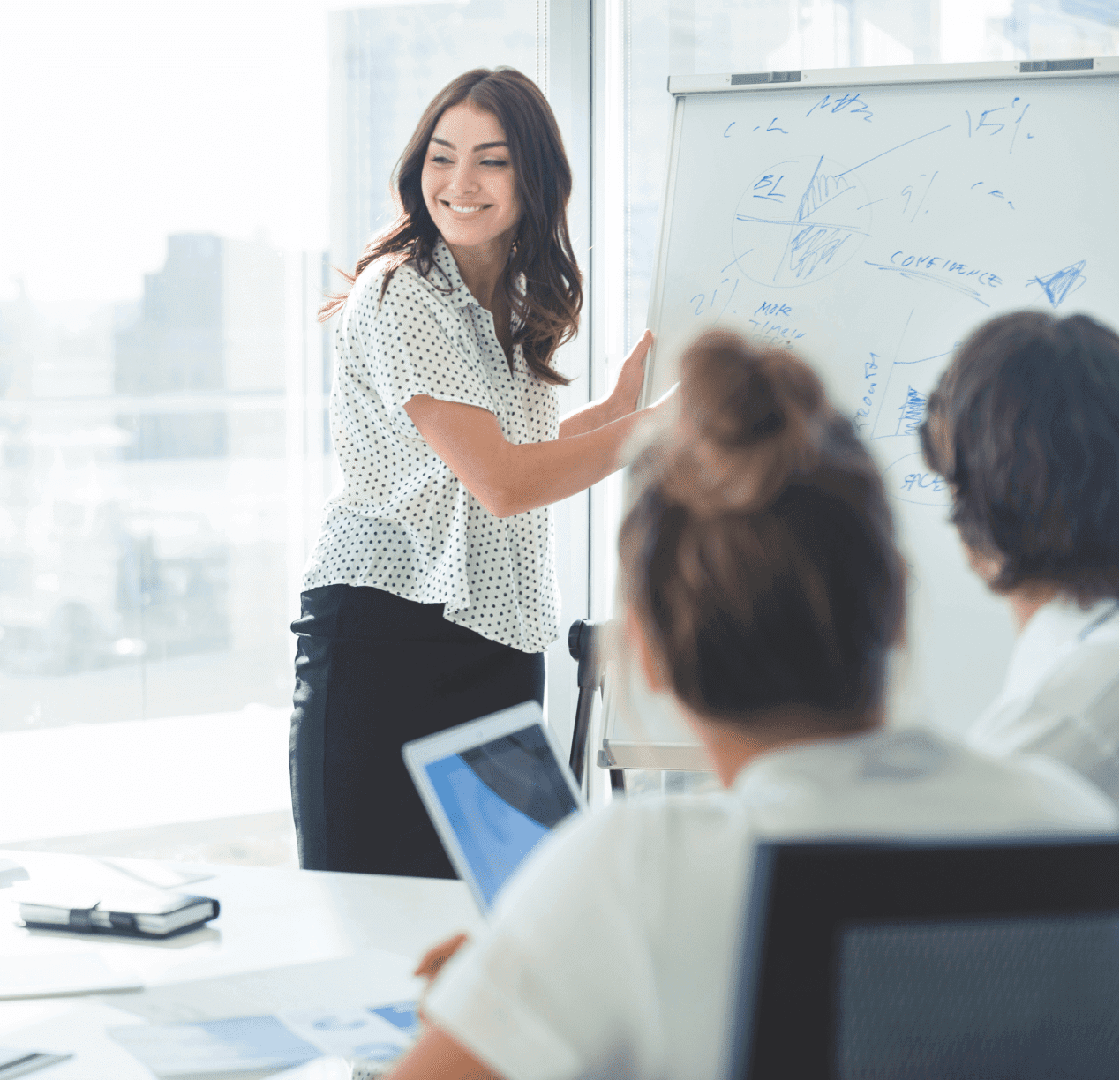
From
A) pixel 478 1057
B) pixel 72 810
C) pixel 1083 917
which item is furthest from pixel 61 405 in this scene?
pixel 1083 917

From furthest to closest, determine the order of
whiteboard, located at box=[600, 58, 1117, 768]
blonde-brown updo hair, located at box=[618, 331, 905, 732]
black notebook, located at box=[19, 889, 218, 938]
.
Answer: whiteboard, located at box=[600, 58, 1117, 768], black notebook, located at box=[19, 889, 218, 938], blonde-brown updo hair, located at box=[618, 331, 905, 732]

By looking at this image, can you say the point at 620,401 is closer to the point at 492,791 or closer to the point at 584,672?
the point at 584,672

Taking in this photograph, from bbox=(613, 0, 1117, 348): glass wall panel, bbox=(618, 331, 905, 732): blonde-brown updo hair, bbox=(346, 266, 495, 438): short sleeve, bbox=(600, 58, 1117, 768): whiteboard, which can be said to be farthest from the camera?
bbox=(613, 0, 1117, 348): glass wall panel

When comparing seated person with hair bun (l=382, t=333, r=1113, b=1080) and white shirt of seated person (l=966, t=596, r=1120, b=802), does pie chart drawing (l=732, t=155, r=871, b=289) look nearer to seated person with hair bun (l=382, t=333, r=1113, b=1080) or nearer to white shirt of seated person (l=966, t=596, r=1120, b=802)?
white shirt of seated person (l=966, t=596, r=1120, b=802)

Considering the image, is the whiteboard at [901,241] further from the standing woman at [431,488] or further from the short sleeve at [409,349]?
the short sleeve at [409,349]

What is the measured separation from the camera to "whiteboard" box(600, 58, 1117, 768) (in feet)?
5.63

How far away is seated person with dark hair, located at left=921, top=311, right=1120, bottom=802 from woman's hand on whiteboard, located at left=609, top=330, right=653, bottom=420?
89cm

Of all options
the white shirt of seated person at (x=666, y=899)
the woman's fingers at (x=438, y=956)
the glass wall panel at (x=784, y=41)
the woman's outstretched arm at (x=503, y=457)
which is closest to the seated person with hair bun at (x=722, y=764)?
the white shirt of seated person at (x=666, y=899)

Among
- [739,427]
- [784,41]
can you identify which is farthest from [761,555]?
[784,41]

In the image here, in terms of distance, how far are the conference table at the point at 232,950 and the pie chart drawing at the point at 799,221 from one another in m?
1.07

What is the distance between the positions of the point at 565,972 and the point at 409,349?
115cm

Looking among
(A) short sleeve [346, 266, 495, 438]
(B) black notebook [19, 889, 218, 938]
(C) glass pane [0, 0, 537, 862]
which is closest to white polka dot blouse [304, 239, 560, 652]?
(A) short sleeve [346, 266, 495, 438]

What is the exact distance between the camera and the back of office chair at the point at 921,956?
50cm

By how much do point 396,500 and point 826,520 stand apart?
3.74 ft
